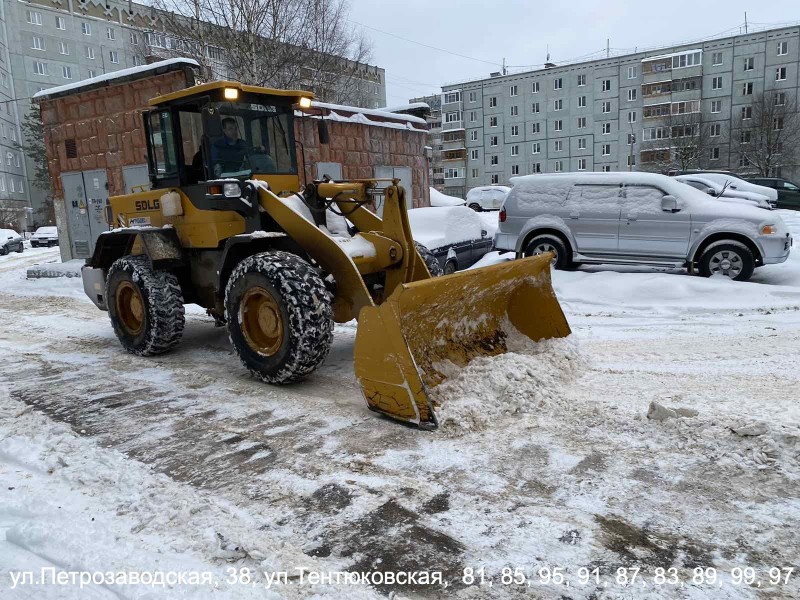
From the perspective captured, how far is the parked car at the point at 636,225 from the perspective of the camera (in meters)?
9.40

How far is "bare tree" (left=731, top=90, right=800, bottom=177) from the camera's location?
148ft

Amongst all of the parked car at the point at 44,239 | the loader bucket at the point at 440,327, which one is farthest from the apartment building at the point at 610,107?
the loader bucket at the point at 440,327

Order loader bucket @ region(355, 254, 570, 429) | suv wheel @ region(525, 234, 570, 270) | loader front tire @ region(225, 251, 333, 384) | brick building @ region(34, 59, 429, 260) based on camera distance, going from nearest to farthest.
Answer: loader bucket @ region(355, 254, 570, 429) → loader front tire @ region(225, 251, 333, 384) → suv wheel @ region(525, 234, 570, 270) → brick building @ region(34, 59, 429, 260)

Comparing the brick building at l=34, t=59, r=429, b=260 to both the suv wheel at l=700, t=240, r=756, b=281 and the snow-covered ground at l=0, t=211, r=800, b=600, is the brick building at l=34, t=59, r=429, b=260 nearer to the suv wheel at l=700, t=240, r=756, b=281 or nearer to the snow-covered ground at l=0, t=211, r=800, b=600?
the suv wheel at l=700, t=240, r=756, b=281

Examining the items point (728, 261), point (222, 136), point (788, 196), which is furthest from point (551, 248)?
point (788, 196)

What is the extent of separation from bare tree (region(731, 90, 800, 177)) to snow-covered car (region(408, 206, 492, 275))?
142 feet

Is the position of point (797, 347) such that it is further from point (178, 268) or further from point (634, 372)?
point (178, 268)

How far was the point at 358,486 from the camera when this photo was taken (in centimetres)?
336

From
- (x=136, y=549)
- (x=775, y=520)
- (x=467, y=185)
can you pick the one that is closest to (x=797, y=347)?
(x=775, y=520)

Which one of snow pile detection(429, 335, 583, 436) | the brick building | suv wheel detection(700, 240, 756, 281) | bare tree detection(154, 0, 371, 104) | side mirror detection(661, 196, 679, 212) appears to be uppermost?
bare tree detection(154, 0, 371, 104)

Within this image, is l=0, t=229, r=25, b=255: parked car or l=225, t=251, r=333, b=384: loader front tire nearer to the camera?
l=225, t=251, r=333, b=384: loader front tire

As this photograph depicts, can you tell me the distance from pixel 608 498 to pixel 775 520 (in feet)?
2.47

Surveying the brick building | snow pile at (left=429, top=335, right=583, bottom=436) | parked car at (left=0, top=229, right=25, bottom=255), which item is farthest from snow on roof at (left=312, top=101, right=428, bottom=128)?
parked car at (left=0, top=229, right=25, bottom=255)

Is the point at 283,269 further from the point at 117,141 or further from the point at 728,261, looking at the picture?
the point at 117,141
